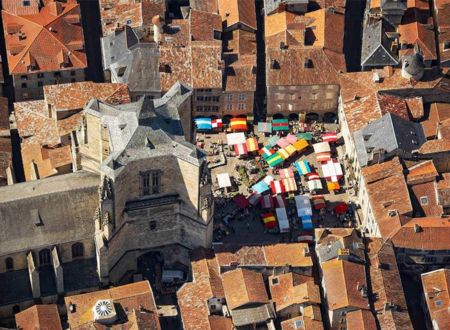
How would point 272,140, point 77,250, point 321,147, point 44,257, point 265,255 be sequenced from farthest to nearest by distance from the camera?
1. point 272,140
2. point 321,147
3. point 265,255
4. point 77,250
5. point 44,257

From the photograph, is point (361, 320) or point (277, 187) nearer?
point (361, 320)

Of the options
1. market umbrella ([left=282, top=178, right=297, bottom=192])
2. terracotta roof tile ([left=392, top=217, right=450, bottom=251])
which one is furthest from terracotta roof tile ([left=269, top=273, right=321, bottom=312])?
market umbrella ([left=282, top=178, right=297, bottom=192])

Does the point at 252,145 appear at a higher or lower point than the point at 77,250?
higher

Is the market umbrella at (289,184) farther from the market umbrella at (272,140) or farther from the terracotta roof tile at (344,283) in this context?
the terracotta roof tile at (344,283)

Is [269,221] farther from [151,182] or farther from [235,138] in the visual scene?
[151,182]

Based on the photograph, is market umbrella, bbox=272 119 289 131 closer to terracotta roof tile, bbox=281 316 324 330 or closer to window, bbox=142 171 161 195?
window, bbox=142 171 161 195

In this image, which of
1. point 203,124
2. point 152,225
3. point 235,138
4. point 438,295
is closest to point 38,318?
point 152,225

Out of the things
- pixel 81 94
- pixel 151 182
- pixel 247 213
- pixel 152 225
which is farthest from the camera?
pixel 81 94
